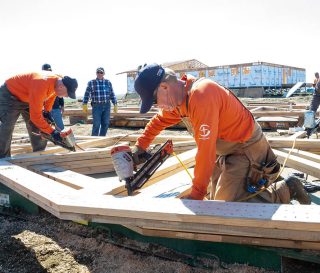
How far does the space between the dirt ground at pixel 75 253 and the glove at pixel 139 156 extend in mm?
735

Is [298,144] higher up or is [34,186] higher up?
[34,186]

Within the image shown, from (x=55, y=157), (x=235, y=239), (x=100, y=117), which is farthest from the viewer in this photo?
(x=100, y=117)

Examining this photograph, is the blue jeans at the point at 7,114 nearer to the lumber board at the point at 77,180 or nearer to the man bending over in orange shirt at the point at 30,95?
the man bending over in orange shirt at the point at 30,95

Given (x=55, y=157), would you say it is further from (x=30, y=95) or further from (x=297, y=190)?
(x=297, y=190)

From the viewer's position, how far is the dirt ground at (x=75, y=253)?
2.72 m

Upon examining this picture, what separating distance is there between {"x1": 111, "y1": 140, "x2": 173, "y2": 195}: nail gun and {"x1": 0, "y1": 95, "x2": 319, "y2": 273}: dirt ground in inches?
22.3

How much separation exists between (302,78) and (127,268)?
1248 inches

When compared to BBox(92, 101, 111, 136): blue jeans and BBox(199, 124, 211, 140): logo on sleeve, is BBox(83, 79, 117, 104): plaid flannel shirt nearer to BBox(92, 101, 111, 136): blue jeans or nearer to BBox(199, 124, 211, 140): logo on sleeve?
BBox(92, 101, 111, 136): blue jeans

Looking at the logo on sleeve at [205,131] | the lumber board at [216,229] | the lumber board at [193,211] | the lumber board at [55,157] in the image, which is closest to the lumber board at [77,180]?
the lumber board at [55,157]

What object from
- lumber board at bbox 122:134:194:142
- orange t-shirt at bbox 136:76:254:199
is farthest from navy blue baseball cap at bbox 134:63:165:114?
lumber board at bbox 122:134:194:142

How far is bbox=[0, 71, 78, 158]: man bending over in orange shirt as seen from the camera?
4.60m

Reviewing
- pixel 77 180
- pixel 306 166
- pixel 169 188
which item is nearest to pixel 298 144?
pixel 306 166

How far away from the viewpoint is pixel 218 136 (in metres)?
2.82

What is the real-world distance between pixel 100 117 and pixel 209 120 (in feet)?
20.6
